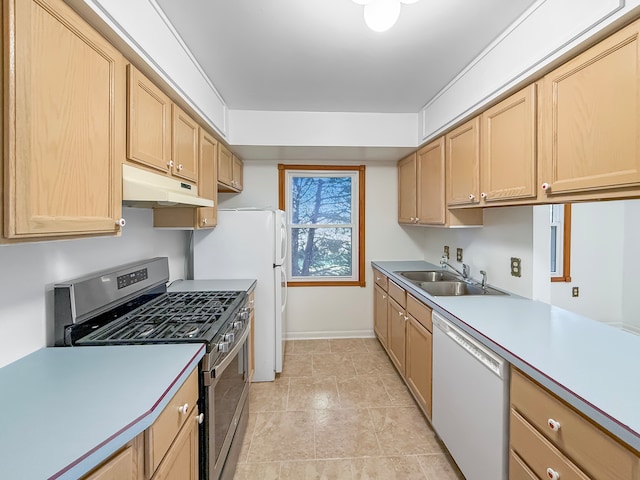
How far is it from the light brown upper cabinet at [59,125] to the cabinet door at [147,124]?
0.24ft

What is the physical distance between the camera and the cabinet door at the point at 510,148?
5.20 ft

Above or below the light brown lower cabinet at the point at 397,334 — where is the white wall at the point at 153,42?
above

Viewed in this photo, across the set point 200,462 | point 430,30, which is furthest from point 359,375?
point 430,30

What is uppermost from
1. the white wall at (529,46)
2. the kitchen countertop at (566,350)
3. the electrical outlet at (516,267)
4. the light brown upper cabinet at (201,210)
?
the white wall at (529,46)

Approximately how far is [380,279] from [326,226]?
3.15 ft

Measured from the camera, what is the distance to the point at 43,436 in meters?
0.74

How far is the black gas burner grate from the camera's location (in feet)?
4.38

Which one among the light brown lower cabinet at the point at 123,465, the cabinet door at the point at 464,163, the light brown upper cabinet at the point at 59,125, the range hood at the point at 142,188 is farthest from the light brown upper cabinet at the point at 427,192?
the light brown lower cabinet at the point at 123,465

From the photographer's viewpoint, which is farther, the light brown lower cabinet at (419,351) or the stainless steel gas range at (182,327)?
the light brown lower cabinet at (419,351)

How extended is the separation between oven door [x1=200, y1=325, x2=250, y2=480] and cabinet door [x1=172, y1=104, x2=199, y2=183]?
1100 millimetres

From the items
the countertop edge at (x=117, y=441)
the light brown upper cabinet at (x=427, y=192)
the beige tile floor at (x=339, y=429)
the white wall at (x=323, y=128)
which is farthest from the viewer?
the white wall at (x=323, y=128)

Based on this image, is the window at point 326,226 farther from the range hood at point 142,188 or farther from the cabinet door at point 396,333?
the range hood at point 142,188

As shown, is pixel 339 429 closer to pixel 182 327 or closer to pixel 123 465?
pixel 182 327

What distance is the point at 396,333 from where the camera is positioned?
2.80 meters
